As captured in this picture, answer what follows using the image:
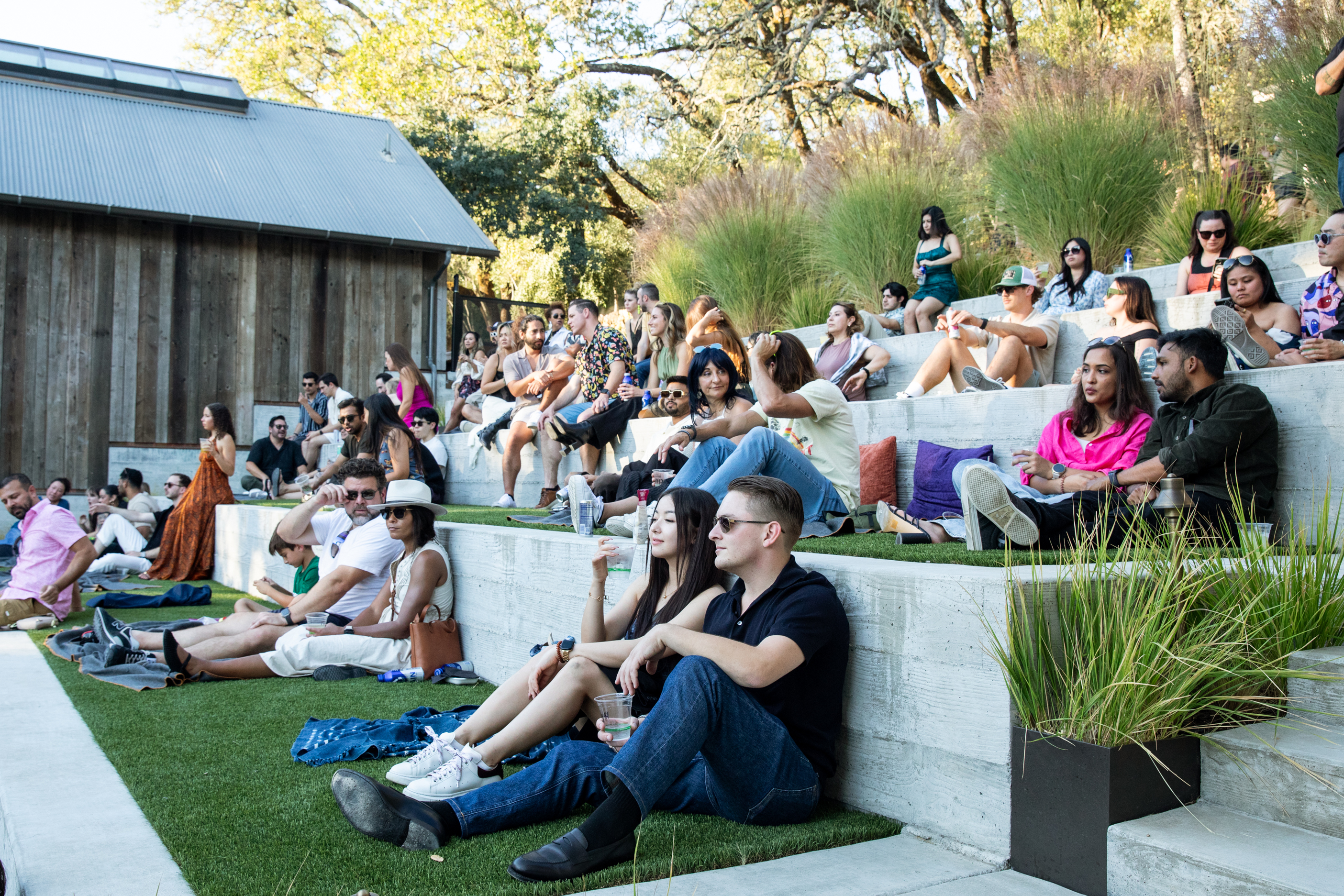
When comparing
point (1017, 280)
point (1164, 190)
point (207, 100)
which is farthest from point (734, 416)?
point (207, 100)

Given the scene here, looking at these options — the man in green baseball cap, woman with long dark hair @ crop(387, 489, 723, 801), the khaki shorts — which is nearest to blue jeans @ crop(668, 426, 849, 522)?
woman with long dark hair @ crop(387, 489, 723, 801)

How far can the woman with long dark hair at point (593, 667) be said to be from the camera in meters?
3.64

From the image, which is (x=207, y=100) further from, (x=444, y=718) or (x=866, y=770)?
(x=866, y=770)

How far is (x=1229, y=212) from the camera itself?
26.3ft

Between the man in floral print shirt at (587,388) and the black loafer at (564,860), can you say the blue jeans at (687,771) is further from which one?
the man in floral print shirt at (587,388)

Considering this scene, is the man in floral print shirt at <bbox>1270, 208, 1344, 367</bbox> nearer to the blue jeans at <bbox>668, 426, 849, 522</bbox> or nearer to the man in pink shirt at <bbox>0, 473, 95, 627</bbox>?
the blue jeans at <bbox>668, 426, 849, 522</bbox>

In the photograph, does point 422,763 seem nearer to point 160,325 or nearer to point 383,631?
point 383,631

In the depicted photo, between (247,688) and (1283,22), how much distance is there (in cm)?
945

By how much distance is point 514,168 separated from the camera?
20.9 metres

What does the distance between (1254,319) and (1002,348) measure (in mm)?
1558

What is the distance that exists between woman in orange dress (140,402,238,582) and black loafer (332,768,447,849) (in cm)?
855

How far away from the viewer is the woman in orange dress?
36.3ft

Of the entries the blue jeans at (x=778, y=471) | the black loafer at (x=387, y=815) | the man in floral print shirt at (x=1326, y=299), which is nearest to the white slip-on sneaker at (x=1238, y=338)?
the man in floral print shirt at (x=1326, y=299)

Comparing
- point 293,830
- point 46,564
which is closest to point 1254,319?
point 293,830
